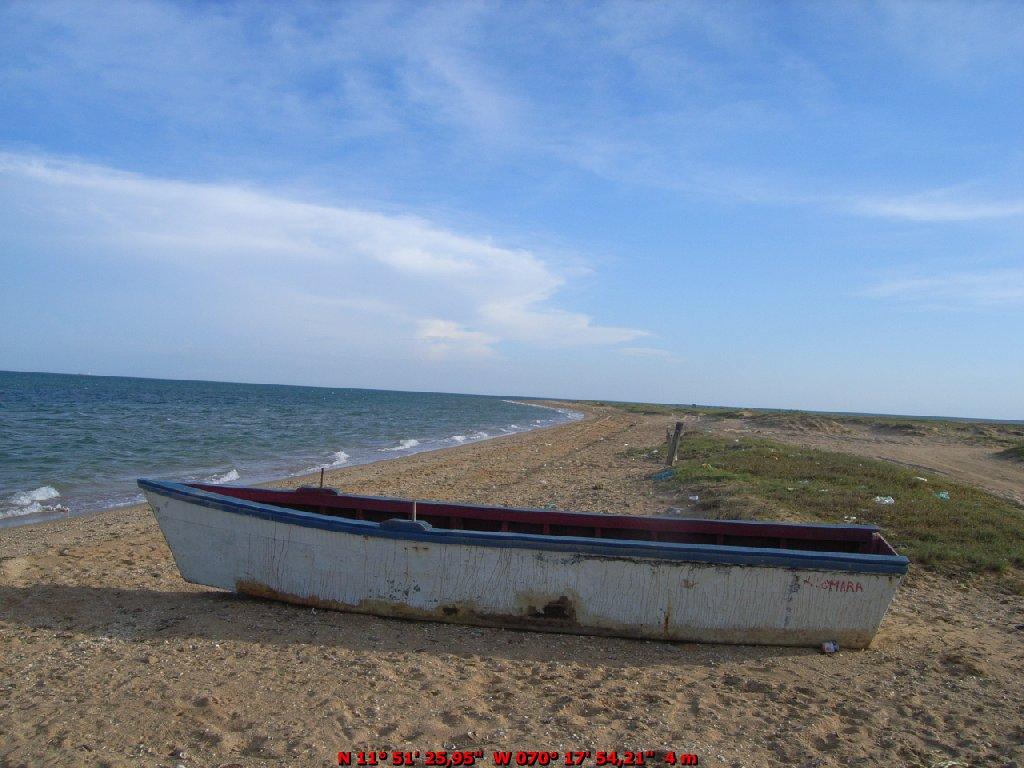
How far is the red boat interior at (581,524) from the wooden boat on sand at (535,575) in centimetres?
27

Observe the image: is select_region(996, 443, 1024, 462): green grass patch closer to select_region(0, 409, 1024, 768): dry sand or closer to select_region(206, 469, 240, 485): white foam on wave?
select_region(0, 409, 1024, 768): dry sand

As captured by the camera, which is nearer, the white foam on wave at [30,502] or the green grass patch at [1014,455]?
the white foam on wave at [30,502]

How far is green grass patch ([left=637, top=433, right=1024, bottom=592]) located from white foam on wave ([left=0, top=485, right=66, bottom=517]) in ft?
37.0

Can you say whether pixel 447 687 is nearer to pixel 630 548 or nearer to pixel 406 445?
pixel 630 548

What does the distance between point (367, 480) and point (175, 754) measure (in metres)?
12.0

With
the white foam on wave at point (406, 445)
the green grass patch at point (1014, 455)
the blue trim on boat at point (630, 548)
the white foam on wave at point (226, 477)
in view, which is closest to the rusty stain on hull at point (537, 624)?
the blue trim on boat at point (630, 548)

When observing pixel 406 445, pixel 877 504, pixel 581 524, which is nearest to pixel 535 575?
pixel 581 524

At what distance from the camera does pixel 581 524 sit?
6.61 meters

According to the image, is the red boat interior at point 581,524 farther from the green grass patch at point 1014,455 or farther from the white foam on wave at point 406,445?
the green grass patch at point 1014,455

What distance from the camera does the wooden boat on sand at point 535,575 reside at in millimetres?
5055

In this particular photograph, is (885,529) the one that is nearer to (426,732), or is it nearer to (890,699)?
(890,699)

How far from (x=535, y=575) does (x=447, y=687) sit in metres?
1.21

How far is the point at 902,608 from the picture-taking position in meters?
6.14

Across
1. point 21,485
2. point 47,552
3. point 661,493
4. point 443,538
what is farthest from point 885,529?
point 21,485
